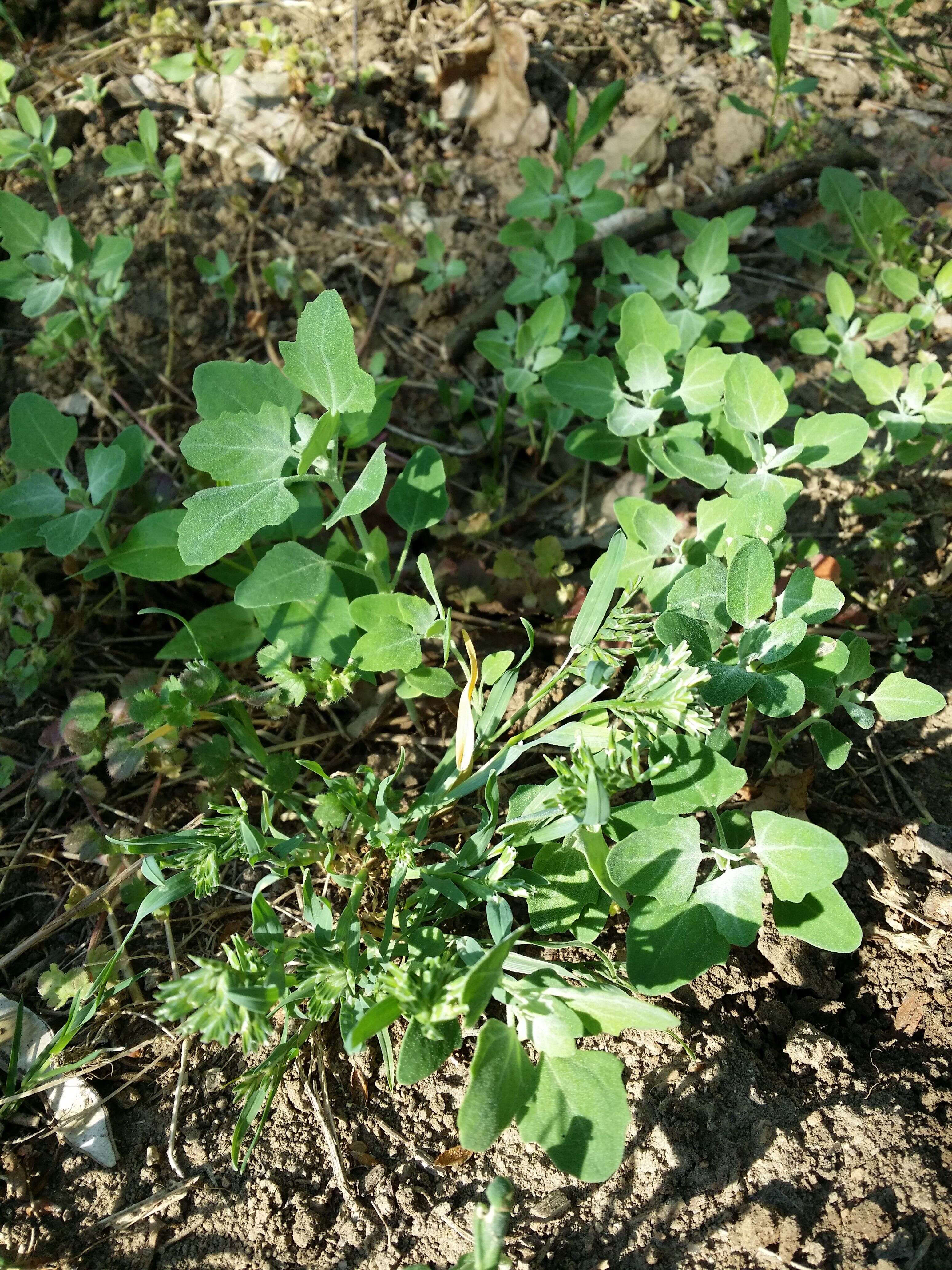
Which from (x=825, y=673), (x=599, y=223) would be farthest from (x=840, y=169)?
(x=825, y=673)

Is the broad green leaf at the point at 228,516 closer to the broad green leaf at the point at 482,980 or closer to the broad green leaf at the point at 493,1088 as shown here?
the broad green leaf at the point at 482,980

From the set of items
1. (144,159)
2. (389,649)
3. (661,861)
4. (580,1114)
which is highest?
(144,159)

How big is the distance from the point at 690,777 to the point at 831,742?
379mm

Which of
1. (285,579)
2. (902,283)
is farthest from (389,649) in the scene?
(902,283)

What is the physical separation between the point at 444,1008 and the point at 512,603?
4.04ft

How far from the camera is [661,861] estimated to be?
1.63 m

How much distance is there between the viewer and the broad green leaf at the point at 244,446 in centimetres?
179

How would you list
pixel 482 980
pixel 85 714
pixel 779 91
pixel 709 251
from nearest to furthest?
pixel 482 980 → pixel 85 714 → pixel 709 251 → pixel 779 91

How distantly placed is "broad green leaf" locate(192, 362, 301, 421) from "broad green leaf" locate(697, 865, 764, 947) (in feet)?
4.21

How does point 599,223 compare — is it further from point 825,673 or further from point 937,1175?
point 937,1175

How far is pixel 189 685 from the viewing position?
6.38 ft

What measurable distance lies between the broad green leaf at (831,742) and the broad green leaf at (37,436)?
1.88m

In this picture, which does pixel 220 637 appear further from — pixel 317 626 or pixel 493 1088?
pixel 493 1088

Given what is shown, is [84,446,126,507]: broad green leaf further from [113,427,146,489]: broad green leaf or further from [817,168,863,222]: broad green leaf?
[817,168,863,222]: broad green leaf
